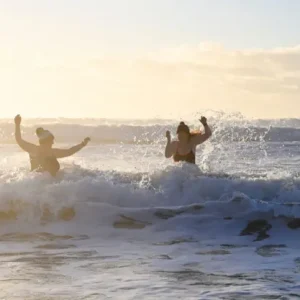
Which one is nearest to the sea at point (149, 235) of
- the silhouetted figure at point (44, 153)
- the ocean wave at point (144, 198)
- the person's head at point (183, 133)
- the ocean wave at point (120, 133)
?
the ocean wave at point (144, 198)

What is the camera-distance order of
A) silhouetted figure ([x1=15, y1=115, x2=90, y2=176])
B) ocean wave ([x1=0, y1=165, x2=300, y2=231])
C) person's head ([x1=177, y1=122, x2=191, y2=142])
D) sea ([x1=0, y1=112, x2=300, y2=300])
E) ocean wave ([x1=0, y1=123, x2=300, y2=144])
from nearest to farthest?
sea ([x1=0, y1=112, x2=300, y2=300]) → ocean wave ([x1=0, y1=165, x2=300, y2=231]) → silhouetted figure ([x1=15, y1=115, x2=90, y2=176]) → person's head ([x1=177, y1=122, x2=191, y2=142]) → ocean wave ([x1=0, y1=123, x2=300, y2=144])

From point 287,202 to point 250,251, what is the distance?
3378 mm

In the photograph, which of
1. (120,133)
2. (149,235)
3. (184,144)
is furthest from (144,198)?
(120,133)

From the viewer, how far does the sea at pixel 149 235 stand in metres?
6.52

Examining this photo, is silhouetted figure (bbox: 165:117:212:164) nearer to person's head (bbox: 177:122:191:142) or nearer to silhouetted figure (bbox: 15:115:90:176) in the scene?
person's head (bbox: 177:122:191:142)

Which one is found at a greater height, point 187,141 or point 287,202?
point 187,141

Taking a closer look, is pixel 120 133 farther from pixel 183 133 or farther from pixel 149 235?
pixel 149 235

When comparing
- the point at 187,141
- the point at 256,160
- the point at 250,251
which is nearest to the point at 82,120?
the point at 256,160

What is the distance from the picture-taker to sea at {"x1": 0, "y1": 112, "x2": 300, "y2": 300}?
652 centimetres

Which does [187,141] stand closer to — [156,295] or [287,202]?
[287,202]

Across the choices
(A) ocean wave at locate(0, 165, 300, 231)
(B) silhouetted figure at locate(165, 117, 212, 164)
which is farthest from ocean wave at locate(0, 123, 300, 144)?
(A) ocean wave at locate(0, 165, 300, 231)

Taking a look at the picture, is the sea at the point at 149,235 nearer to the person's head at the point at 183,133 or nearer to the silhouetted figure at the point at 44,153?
the silhouetted figure at the point at 44,153

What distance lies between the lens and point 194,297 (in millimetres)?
6070

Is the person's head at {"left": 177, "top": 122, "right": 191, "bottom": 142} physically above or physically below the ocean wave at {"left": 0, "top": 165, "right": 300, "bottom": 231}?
above
